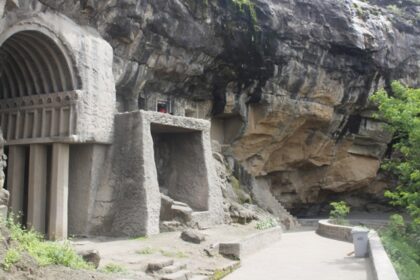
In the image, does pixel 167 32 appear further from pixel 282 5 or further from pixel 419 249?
pixel 419 249

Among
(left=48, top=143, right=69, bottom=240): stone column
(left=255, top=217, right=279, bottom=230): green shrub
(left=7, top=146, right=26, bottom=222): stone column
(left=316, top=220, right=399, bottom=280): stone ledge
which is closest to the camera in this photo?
(left=316, top=220, right=399, bottom=280): stone ledge

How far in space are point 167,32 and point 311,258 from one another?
9.21m

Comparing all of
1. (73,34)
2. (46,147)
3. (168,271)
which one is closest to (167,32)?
(73,34)

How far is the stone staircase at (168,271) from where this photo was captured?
25.2ft

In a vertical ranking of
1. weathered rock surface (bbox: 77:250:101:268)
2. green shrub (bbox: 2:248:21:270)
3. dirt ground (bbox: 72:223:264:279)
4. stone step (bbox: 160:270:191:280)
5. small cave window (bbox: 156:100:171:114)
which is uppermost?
small cave window (bbox: 156:100:171:114)

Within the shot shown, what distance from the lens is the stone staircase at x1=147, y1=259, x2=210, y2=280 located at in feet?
25.2

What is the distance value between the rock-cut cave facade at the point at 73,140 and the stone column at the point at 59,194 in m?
0.02

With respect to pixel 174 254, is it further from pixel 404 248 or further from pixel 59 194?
pixel 404 248

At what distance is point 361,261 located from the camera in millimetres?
10758

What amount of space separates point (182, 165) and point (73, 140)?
3.73 m

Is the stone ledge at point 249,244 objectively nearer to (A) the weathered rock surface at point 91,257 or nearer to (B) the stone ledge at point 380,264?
(B) the stone ledge at point 380,264

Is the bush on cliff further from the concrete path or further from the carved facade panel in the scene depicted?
the carved facade panel

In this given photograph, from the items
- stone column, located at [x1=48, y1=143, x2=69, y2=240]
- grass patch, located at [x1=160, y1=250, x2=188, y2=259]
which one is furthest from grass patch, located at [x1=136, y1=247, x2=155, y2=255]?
stone column, located at [x1=48, y1=143, x2=69, y2=240]

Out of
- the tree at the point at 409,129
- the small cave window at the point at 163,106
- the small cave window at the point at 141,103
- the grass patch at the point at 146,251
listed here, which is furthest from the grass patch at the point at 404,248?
the small cave window at the point at 141,103
